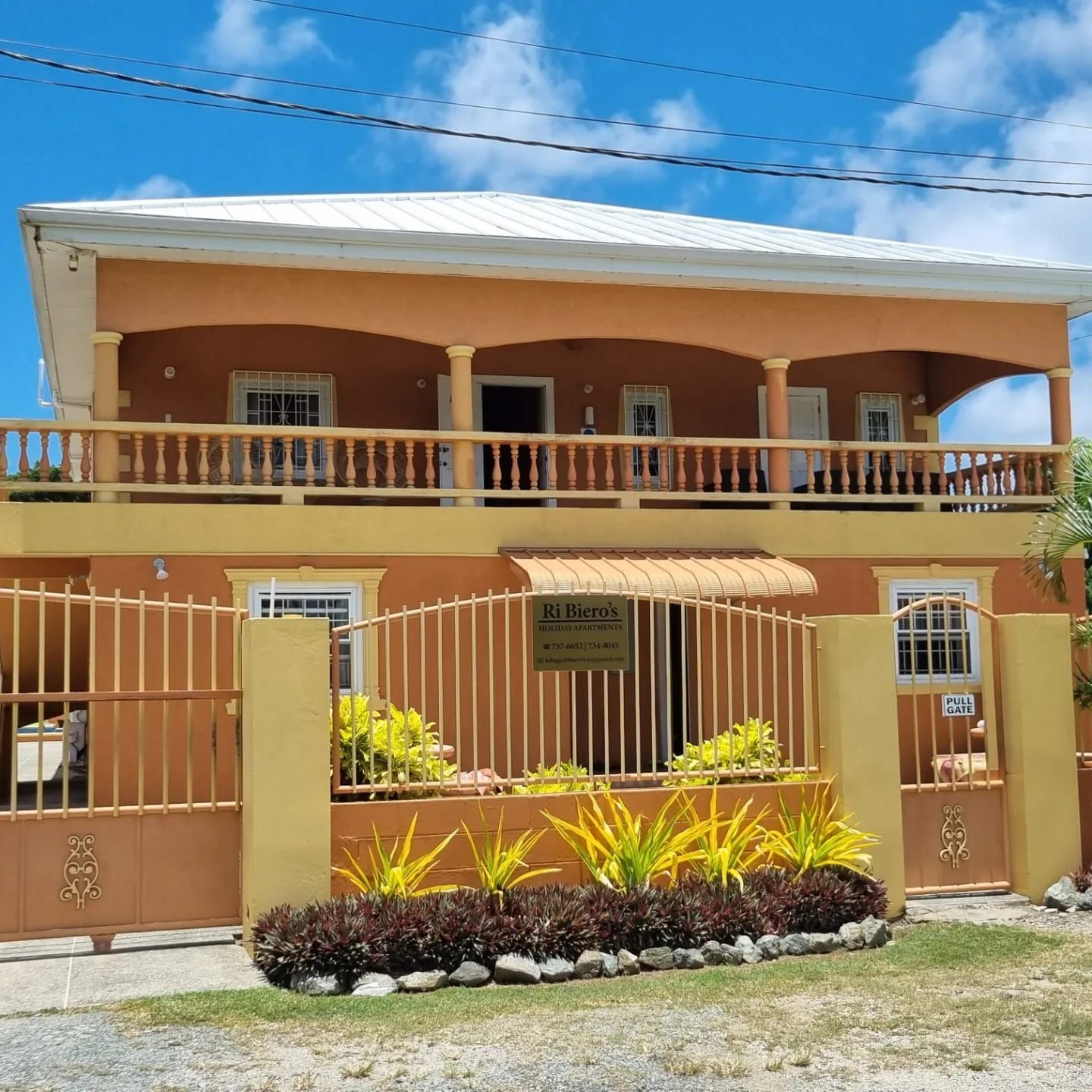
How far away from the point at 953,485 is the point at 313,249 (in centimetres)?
854

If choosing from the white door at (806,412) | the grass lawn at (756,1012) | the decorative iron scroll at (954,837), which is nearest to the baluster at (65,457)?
the grass lawn at (756,1012)

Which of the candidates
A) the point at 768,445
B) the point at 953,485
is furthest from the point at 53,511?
the point at 953,485

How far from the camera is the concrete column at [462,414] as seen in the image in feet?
47.4

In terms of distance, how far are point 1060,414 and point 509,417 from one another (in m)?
7.27

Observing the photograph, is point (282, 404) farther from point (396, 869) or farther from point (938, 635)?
point (396, 869)

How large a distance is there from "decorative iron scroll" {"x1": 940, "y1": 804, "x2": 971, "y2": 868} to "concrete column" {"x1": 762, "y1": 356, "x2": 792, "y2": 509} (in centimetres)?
563

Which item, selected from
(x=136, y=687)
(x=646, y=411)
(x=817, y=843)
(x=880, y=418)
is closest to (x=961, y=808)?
(x=817, y=843)

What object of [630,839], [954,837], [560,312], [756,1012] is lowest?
[756,1012]

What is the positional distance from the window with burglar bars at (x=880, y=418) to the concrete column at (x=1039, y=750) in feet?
28.9

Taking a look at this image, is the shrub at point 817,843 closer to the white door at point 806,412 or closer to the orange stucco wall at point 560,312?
the orange stucco wall at point 560,312

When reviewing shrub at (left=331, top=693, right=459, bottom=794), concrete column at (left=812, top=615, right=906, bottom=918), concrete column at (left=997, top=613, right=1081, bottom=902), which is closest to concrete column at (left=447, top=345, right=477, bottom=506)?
shrub at (left=331, top=693, right=459, bottom=794)

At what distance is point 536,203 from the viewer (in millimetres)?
19203

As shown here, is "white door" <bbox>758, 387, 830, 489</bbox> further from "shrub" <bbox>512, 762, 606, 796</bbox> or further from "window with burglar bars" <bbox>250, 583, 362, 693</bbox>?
"shrub" <bbox>512, 762, 606, 796</bbox>

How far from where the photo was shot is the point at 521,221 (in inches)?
646
